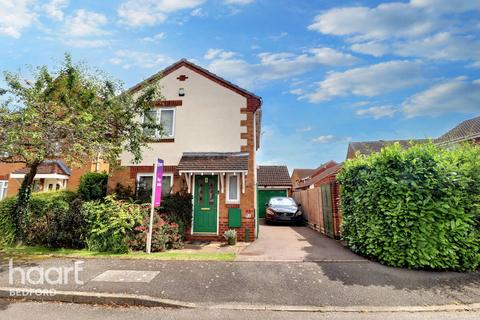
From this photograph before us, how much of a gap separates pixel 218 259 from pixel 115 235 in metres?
3.39

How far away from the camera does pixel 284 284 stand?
17.7 feet

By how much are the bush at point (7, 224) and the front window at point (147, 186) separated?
4.19m

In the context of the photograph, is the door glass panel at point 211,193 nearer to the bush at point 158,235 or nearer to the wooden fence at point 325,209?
the bush at point 158,235

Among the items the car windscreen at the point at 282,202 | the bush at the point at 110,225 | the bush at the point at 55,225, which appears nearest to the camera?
the bush at the point at 110,225

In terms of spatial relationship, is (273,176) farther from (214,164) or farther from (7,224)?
(7,224)

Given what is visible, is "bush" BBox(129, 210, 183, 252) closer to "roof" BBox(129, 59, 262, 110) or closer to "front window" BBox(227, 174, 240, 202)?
"front window" BBox(227, 174, 240, 202)

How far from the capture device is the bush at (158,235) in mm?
8289

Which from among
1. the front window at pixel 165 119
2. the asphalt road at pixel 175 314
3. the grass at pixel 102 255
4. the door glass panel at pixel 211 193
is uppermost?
the front window at pixel 165 119

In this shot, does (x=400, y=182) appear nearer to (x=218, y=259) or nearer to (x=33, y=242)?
(x=218, y=259)

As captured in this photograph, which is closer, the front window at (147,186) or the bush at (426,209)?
the bush at (426,209)

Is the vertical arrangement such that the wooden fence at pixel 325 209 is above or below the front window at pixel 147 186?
below

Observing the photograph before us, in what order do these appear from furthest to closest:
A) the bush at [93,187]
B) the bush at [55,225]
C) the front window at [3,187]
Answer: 1. the front window at [3,187]
2. the bush at [93,187]
3. the bush at [55,225]

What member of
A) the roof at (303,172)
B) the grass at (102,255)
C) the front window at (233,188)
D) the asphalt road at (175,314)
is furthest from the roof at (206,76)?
the roof at (303,172)

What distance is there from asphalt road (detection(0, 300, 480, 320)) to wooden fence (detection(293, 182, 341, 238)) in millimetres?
5877
